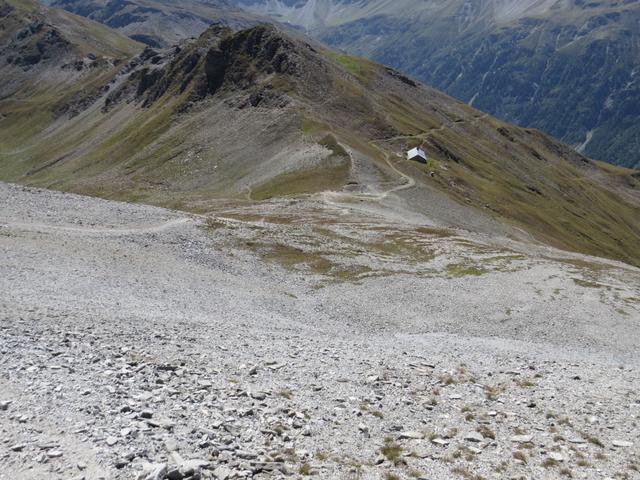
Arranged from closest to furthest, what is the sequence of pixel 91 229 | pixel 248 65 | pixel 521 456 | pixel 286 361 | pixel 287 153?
pixel 521 456 → pixel 286 361 → pixel 91 229 → pixel 287 153 → pixel 248 65

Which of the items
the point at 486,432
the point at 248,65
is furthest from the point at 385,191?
the point at 248,65

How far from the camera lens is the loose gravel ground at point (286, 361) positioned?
1694 centimetres

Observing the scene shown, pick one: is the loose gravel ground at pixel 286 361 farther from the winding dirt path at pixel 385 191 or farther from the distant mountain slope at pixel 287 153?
the distant mountain slope at pixel 287 153

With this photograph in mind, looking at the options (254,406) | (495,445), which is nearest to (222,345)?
(254,406)

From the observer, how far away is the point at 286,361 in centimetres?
2641

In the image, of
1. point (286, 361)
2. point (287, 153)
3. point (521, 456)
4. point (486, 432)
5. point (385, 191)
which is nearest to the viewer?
point (521, 456)

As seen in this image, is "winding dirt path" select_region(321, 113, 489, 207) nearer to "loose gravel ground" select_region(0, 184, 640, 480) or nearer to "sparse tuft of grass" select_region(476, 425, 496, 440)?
"loose gravel ground" select_region(0, 184, 640, 480)

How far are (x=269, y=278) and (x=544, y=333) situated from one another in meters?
25.2

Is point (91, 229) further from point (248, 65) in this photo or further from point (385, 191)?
point (248, 65)

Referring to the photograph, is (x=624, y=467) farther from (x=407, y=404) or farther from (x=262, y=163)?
(x=262, y=163)

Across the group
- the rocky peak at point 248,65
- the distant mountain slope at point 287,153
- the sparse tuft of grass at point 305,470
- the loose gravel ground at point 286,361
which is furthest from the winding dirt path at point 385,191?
the sparse tuft of grass at point 305,470

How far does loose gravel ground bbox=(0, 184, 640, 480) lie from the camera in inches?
667

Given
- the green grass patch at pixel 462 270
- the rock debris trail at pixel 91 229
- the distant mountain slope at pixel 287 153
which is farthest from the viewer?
the distant mountain slope at pixel 287 153

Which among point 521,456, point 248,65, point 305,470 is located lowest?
point 305,470
